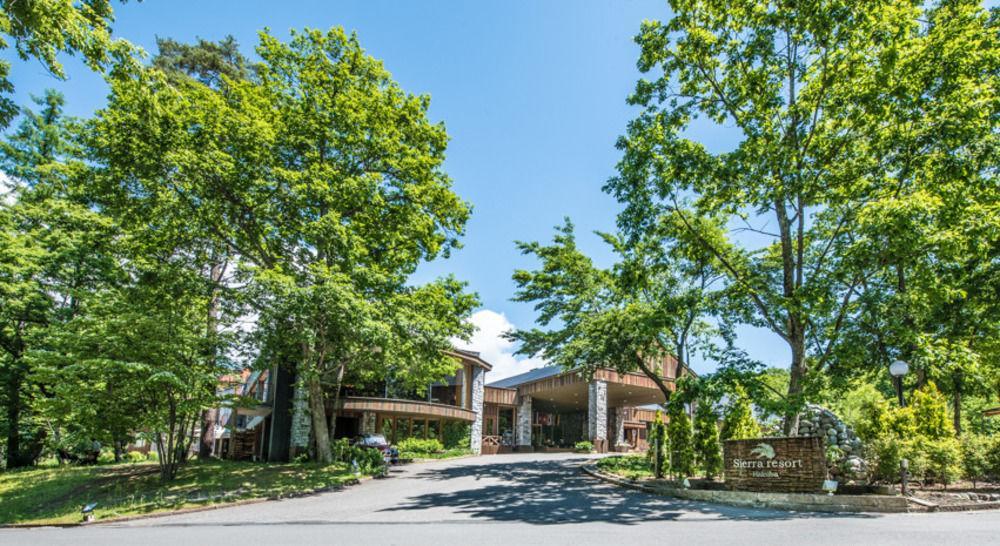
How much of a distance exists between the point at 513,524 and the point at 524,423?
2419 centimetres

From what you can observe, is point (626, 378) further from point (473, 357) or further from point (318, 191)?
point (318, 191)

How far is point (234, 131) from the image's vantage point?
557 inches

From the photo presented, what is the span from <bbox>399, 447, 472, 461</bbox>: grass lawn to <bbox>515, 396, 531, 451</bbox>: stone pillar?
5970 mm

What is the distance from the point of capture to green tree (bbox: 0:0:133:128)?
7.48 m

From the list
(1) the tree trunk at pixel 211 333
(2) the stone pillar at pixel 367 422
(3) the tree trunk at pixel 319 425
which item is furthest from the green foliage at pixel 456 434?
(1) the tree trunk at pixel 211 333

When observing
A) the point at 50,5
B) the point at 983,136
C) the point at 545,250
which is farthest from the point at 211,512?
the point at 983,136

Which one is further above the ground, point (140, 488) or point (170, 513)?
point (170, 513)

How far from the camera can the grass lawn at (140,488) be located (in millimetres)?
11211

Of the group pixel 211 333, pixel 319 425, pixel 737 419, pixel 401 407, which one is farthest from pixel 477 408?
pixel 737 419

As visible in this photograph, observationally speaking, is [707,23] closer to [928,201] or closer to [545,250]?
[928,201]

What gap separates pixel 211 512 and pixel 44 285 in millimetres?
15372

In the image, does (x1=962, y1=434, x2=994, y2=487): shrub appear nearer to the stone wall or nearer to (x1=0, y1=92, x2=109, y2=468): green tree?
the stone wall

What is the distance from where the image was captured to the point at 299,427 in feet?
70.1

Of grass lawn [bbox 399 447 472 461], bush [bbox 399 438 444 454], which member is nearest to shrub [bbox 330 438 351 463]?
→ grass lawn [bbox 399 447 472 461]
